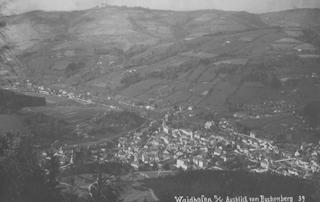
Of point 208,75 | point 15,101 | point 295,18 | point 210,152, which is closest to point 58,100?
point 15,101

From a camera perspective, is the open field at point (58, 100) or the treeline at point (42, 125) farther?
the open field at point (58, 100)

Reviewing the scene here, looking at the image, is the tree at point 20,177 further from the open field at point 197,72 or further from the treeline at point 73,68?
the treeline at point 73,68

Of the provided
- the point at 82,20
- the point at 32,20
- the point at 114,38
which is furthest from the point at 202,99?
the point at 82,20

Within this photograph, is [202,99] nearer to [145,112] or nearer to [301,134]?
[145,112]

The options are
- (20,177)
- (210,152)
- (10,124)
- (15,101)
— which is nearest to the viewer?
(20,177)

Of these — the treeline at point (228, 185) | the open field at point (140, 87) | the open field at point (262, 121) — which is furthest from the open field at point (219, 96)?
the treeline at point (228, 185)

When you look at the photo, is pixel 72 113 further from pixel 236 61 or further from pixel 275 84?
pixel 236 61
